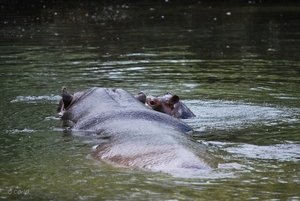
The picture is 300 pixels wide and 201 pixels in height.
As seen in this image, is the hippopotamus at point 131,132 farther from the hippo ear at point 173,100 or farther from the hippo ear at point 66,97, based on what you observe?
the hippo ear at point 173,100

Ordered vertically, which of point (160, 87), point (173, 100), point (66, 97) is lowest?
point (160, 87)

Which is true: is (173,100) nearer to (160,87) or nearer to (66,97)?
(66,97)

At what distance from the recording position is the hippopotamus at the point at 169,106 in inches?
326

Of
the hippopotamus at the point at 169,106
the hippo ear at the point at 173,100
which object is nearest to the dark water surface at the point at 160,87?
the hippopotamus at the point at 169,106

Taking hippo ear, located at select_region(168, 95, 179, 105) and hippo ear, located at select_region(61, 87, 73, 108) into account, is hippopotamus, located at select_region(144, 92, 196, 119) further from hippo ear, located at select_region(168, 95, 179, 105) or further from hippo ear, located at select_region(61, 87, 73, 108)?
hippo ear, located at select_region(61, 87, 73, 108)

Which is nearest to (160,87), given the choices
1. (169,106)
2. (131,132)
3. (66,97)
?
(169,106)

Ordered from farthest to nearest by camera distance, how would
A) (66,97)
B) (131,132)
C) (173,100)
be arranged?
(173,100)
(66,97)
(131,132)

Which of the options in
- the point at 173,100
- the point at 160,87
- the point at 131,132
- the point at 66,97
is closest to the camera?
the point at 131,132

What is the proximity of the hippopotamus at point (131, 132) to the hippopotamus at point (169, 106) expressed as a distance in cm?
77

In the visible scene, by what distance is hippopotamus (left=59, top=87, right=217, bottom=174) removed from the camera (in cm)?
539

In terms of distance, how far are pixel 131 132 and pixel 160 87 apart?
445cm

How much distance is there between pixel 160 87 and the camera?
1062 cm

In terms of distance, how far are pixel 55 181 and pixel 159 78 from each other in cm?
631

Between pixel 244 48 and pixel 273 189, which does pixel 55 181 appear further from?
pixel 244 48
